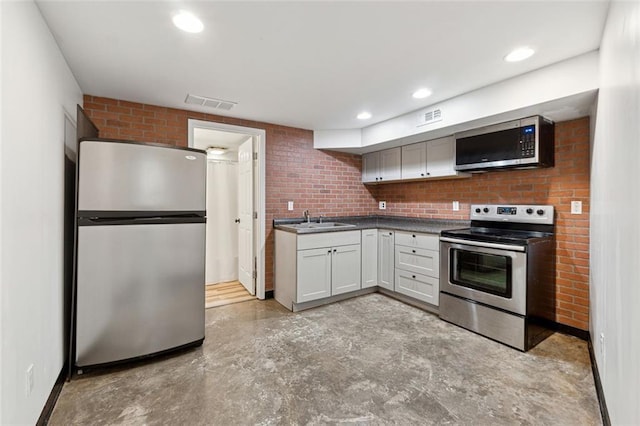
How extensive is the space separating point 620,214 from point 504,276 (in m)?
1.34

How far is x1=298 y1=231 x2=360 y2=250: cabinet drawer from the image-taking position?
336 centimetres

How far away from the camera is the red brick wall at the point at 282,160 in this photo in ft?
9.62

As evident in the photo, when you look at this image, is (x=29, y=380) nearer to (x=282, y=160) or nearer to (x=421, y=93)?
(x=282, y=160)

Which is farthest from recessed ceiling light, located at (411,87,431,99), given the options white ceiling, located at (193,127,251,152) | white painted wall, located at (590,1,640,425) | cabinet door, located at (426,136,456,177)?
white ceiling, located at (193,127,251,152)

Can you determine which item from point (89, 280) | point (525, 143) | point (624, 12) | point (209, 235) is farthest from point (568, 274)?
point (209, 235)

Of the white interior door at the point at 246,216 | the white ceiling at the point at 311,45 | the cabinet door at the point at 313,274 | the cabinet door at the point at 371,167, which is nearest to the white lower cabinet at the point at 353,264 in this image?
the cabinet door at the point at 313,274

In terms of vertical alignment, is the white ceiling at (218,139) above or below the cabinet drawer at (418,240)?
above

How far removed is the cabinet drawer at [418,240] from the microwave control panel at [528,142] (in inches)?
43.4

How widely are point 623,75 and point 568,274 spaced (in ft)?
6.66

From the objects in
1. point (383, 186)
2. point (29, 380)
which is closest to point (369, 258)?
point (383, 186)

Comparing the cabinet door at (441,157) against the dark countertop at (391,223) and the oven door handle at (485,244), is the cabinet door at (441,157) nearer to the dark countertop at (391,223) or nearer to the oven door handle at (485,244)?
the dark countertop at (391,223)

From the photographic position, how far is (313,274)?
3.43 m

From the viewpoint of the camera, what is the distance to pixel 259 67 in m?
2.27

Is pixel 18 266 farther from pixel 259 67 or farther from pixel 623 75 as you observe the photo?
pixel 623 75
